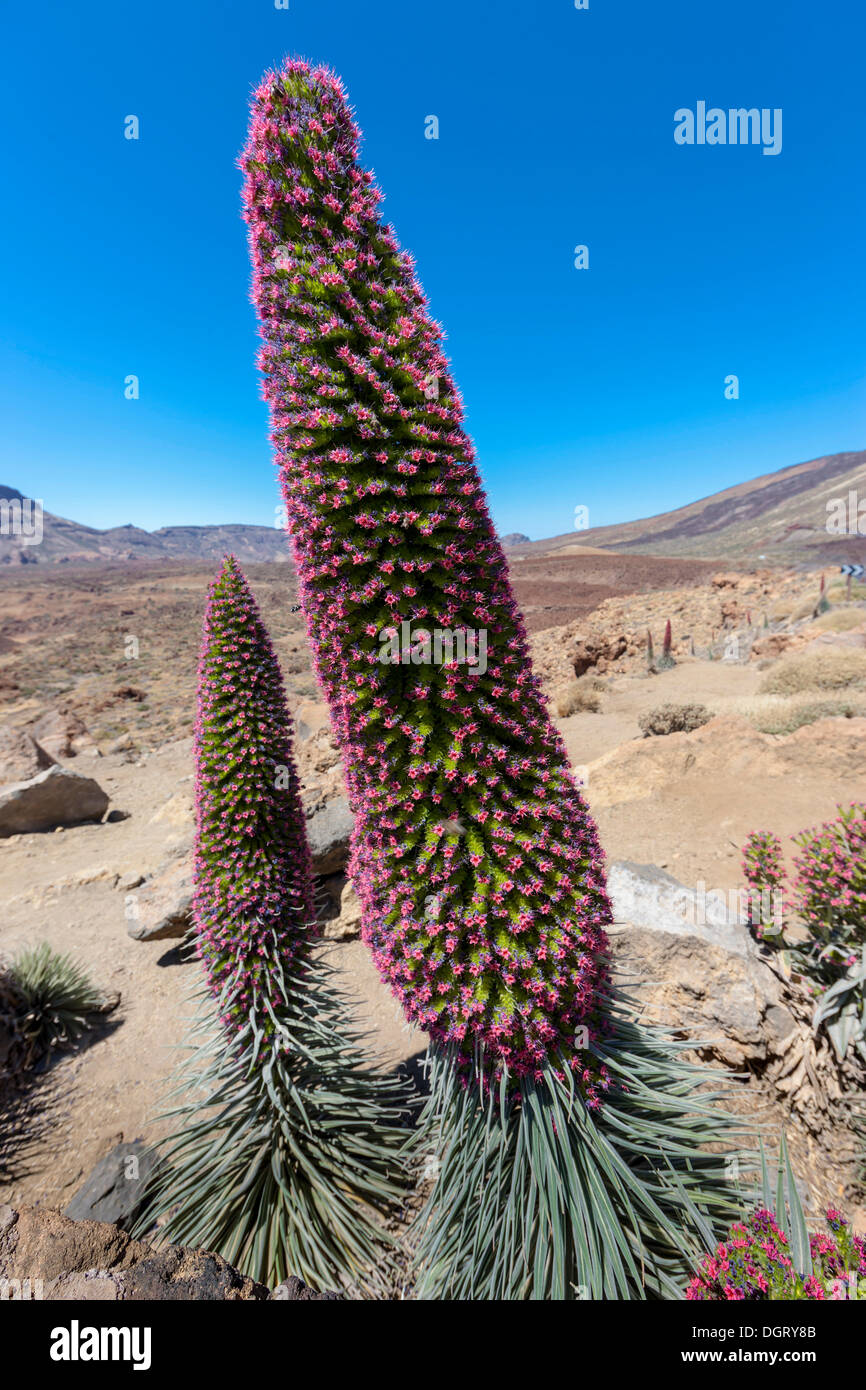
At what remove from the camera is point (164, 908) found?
7105 millimetres

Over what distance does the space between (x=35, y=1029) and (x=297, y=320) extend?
272 inches

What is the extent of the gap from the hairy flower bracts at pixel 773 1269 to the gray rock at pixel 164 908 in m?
6.29

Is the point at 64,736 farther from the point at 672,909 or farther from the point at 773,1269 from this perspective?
the point at 773,1269

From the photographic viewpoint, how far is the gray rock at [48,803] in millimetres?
12086

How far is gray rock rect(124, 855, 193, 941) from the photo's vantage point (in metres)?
7.02

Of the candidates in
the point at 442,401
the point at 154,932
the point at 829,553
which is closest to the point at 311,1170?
the point at 442,401

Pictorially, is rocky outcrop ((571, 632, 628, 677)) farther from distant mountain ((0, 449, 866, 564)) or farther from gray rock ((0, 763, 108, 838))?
distant mountain ((0, 449, 866, 564))

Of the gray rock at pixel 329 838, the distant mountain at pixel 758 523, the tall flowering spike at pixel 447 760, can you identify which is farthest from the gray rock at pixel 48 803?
the distant mountain at pixel 758 523

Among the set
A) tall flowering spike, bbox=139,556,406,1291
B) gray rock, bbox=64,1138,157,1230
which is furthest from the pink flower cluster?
gray rock, bbox=64,1138,157,1230

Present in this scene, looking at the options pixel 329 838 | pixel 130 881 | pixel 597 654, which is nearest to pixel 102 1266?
pixel 329 838

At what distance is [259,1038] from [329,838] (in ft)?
13.5

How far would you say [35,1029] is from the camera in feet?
18.9
